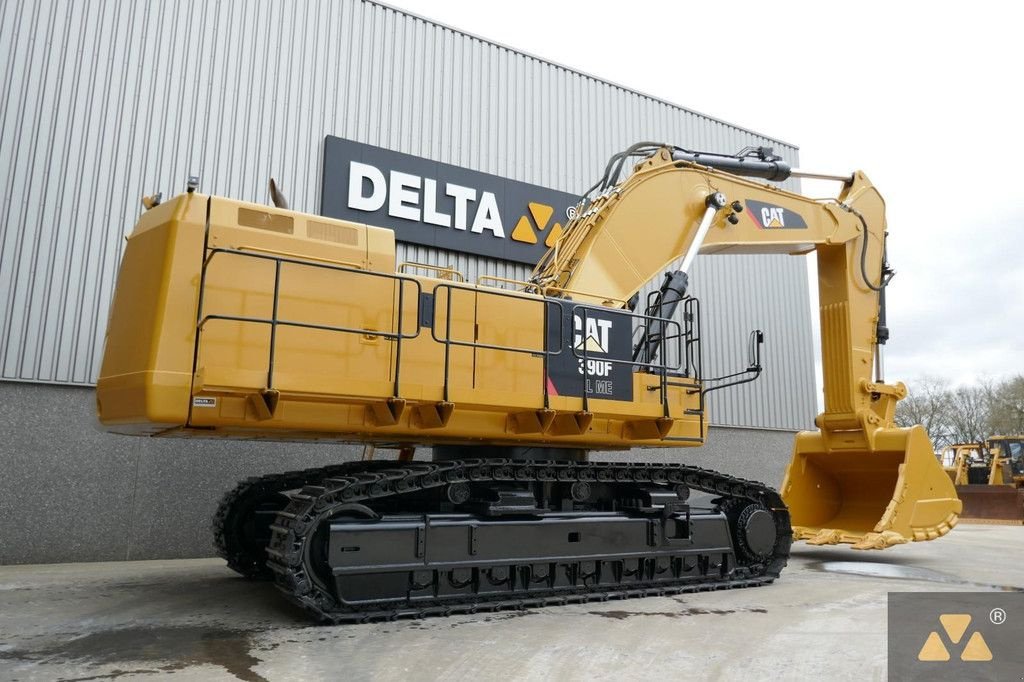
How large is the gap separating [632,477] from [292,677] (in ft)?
13.1

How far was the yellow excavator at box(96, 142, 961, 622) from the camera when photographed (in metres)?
5.57

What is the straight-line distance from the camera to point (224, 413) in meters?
5.46

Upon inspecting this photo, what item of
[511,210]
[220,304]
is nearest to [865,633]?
[220,304]

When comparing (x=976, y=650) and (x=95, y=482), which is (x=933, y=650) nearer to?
(x=976, y=650)

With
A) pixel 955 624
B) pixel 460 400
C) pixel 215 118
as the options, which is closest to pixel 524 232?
pixel 215 118

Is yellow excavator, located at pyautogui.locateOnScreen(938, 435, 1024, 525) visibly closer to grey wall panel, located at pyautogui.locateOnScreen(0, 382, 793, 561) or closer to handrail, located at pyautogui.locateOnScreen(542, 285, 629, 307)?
handrail, located at pyautogui.locateOnScreen(542, 285, 629, 307)

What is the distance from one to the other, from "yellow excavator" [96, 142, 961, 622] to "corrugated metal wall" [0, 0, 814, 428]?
3732 mm

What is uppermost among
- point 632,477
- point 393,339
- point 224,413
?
point 393,339

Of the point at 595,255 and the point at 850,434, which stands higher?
the point at 595,255

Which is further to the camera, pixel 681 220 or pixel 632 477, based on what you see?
pixel 681 220

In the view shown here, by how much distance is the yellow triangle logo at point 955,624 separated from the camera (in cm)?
553

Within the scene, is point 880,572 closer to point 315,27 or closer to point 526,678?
point 526,678

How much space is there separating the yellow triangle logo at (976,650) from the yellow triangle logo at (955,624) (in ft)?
0.41

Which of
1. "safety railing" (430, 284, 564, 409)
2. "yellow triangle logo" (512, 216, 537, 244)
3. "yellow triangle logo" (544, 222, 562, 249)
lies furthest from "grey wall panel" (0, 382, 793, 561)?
"yellow triangle logo" (544, 222, 562, 249)
